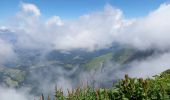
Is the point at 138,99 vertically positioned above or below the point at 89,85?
below

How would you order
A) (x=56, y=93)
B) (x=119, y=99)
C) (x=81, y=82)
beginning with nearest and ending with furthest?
1. (x=119, y=99)
2. (x=56, y=93)
3. (x=81, y=82)

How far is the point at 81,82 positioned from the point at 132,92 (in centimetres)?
357

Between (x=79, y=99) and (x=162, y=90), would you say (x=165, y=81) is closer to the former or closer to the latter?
(x=162, y=90)

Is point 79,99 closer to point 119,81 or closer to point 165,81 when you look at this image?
point 119,81

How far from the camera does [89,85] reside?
16.0 meters

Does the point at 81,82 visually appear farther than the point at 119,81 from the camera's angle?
Yes

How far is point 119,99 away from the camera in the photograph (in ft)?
42.9

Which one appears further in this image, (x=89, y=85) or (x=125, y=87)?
(x=89, y=85)

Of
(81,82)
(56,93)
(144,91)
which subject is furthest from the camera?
(81,82)

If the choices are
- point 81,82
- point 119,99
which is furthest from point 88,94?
point 119,99

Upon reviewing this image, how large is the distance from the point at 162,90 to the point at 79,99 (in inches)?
136

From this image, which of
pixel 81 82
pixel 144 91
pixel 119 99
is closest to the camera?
pixel 144 91

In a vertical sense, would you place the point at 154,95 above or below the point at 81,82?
below

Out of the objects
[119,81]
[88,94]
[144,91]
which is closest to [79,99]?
[88,94]
